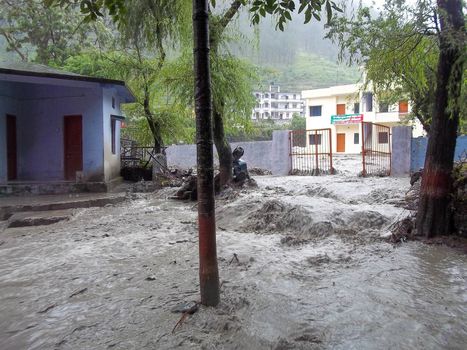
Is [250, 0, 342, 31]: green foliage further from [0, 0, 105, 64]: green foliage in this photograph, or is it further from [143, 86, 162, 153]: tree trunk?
[0, 0, 105, 64]: green foliage

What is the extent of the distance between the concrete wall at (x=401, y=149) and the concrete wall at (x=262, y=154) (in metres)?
5.03

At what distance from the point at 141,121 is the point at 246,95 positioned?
10.0m

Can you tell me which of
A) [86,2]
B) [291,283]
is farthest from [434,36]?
[86,2]

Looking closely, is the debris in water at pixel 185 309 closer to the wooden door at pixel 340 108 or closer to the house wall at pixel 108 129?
the house wall at pixel 108 129

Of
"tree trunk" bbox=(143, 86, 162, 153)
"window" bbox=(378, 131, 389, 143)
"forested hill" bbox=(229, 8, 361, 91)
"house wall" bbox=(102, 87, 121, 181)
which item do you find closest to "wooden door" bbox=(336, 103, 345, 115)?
"window" bbox=(378, 131, 389, 143)

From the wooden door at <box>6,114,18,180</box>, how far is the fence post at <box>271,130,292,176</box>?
10614 millimetres

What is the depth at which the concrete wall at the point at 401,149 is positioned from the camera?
14484mm

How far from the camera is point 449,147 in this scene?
650 centimetres

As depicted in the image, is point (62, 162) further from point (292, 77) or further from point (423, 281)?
point (292, 77)

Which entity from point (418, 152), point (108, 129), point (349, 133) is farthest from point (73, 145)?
point (349, 133)

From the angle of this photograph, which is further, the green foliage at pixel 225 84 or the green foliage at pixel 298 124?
the green foliage at pixel 298 124

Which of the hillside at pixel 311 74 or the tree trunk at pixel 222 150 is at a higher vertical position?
the hillside at pixel 311 74

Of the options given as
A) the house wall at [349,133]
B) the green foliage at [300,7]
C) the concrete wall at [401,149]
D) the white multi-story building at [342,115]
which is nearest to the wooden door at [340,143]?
the white multi-story building at [342,115]

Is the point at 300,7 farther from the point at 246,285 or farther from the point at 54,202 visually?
the point at 54,202
